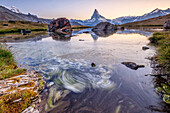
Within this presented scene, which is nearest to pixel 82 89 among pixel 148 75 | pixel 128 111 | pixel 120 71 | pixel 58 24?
pixel 128 111

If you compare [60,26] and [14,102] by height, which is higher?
[60,26]

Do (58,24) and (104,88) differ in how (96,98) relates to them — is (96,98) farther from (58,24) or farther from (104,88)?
(58,24)

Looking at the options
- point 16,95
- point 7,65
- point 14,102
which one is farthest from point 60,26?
point 14,102

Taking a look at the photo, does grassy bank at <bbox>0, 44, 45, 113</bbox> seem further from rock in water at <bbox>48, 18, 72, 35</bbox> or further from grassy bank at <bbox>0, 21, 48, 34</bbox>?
rock in water at <bbox>48, 18, 72, 35</bbox>

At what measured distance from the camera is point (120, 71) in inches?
387

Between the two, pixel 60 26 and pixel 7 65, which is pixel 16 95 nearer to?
pixel 7 65

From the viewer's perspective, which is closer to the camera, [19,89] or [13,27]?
[19,89]

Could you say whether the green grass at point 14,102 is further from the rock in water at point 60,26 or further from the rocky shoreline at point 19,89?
the rock in water at point 60,26

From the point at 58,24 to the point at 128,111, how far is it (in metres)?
98.7

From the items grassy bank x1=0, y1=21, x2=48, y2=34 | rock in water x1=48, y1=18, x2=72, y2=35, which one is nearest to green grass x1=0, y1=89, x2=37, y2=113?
grassy bank x1=0, y1=21, x2=48, y2=34

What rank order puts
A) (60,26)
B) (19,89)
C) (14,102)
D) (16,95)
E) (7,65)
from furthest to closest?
1. (60,26)
2. (7,65)
3. (19,89)
4. (16,95)
5. (14,102)

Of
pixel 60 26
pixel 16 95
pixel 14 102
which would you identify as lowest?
pixel 14 102

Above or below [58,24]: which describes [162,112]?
below

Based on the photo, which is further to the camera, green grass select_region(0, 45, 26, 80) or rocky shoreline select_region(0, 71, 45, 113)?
green grass select_region(0, 45, 26, 80)
